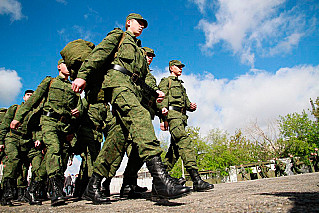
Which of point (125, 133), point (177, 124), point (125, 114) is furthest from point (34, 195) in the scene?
point (177, 124)

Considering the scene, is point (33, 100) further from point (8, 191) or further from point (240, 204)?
point (240, 204)

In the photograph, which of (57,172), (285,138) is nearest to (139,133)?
(57,172)

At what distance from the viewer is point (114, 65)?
108 inches

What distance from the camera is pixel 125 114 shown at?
247cm

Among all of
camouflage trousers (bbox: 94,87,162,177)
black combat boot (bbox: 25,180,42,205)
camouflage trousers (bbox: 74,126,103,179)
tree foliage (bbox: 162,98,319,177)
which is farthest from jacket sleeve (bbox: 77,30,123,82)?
tree foliage (bbox: 162,98,319,177)

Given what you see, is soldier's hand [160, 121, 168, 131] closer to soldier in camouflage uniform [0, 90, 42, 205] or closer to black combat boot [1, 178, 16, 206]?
soldier in camouflage uniform [0, 90, 42, 205]

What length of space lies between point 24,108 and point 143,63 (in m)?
2.80

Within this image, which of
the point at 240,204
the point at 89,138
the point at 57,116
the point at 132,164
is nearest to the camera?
the point at 240,204

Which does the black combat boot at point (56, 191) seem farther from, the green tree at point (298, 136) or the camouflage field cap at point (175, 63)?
the green tree at point (298, 136)

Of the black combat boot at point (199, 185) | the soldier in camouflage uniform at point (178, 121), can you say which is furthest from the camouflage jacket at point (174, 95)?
the black combat boot at point (199, 185)

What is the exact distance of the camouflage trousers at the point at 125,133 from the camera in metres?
2.22

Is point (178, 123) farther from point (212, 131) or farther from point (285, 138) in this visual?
point (212, 131)

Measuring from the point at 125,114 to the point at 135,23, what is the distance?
1539 millimetres

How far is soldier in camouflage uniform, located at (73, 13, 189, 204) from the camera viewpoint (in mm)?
2201
